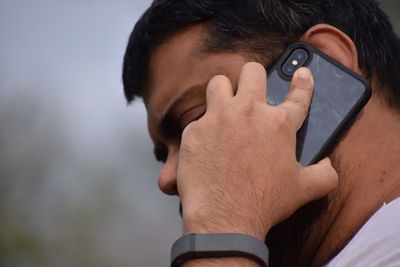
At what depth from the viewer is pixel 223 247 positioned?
1742 mm

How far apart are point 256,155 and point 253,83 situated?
201mm

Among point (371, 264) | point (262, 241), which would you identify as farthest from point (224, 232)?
point (371, 264)

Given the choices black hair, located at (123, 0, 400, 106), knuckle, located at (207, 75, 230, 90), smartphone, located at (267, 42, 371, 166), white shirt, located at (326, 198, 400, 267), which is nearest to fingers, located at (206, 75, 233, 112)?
knuckle, located at (207, 75, 230, 90)

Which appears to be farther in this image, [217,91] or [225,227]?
[217,91]

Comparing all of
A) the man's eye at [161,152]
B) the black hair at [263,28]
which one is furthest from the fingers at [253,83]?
the man's eye at [161,152]

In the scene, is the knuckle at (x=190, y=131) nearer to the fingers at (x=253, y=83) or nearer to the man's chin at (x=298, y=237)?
the fingers at (x=253, y=83)

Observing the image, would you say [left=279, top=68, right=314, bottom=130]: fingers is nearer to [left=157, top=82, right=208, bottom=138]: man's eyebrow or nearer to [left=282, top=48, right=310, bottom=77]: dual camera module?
[left=282, top=48, right=310, bottom=77]: dual camera module

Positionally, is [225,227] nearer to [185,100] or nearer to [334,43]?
[185,100]

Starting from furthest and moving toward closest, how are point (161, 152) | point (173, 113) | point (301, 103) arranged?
point (161, 152) → point (173, 113) → point (301, 103)

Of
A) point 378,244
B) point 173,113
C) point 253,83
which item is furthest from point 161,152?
point 378,244

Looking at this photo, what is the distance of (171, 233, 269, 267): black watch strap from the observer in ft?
5.70

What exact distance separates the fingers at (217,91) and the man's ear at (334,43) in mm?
295

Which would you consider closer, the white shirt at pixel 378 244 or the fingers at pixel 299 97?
the white shirt at pixel 378 244

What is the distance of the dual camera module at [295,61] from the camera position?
207 cm
